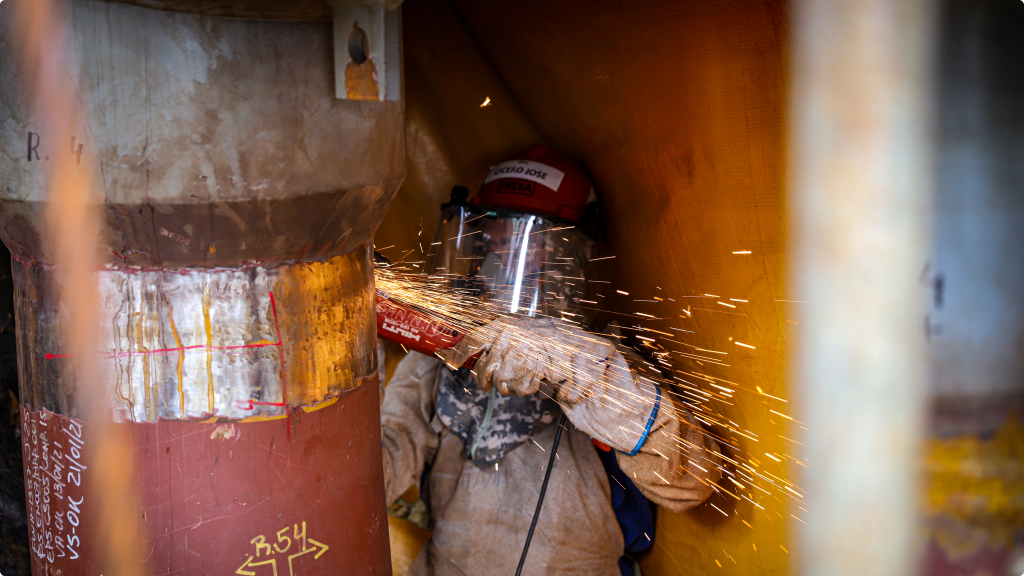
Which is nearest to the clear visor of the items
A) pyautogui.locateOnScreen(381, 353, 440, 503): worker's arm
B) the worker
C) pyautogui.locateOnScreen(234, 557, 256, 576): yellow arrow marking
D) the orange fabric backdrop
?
the worker

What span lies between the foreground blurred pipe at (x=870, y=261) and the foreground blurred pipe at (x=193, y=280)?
67 centimetres

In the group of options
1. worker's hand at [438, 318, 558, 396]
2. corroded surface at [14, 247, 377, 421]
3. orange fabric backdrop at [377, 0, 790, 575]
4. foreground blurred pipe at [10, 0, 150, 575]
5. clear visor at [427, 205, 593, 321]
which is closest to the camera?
foreground blurred pipe at [10, 0, 150, 575]

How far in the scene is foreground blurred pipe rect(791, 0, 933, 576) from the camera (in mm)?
941

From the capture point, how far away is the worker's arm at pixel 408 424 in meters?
2.15

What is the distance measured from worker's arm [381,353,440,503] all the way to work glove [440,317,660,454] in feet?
1.62

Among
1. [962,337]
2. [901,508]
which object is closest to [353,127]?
[962,337]

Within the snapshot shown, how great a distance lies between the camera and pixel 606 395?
1.79 m

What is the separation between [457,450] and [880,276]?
5.00ft

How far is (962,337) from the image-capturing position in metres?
0.96

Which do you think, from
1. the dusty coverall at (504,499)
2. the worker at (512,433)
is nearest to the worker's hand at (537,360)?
the worker at (512,433)

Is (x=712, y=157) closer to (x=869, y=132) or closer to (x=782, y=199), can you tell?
(x=782, y=199)

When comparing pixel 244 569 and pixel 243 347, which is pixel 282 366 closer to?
pixel 243 347

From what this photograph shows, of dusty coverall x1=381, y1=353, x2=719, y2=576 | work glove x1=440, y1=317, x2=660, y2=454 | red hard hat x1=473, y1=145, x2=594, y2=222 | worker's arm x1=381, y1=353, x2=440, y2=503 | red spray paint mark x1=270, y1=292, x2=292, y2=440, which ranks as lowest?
dusty coverall x1=381, y1=353, x2=719, y2=576

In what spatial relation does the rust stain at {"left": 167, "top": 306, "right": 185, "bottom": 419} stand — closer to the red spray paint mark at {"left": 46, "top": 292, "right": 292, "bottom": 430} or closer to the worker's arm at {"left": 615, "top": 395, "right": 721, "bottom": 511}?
the red spray paint mark at {"left": 46, "top": 292, "right": 292, "bottom": 430}
